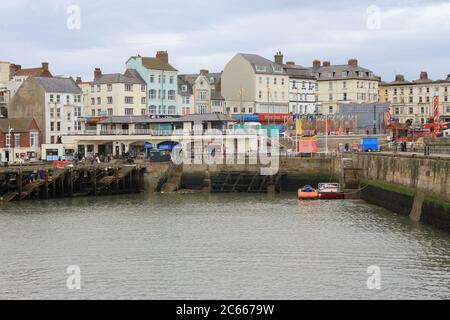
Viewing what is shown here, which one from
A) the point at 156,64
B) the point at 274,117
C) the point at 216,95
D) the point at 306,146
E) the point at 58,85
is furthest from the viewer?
the point at 216,95

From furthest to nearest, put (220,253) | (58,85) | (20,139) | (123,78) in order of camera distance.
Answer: (123,78) → (58,85) → (20,139) → (220,253)

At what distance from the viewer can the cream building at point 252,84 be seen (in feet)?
389

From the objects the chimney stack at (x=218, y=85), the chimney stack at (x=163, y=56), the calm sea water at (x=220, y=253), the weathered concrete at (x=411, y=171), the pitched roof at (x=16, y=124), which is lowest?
the calm sea water at (x=220, y=253)

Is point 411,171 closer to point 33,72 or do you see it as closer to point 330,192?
point 330,192

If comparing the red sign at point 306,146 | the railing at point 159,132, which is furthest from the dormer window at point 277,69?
the red sign at point 306,146

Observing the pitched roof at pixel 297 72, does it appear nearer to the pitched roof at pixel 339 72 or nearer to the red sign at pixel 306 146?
the pitched roof at pixel 339 72

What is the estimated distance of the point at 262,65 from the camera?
120 m

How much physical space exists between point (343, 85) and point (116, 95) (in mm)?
41220

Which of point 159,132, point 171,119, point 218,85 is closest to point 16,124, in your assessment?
point 159,132

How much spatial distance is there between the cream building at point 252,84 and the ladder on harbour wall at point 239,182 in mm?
42450
